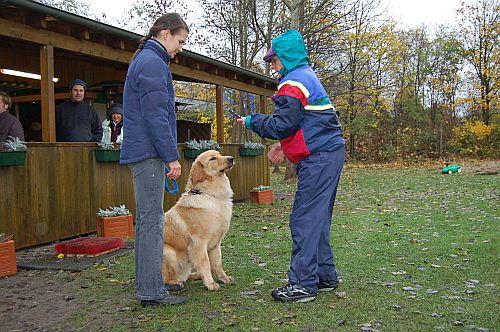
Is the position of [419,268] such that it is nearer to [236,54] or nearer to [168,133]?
[168,133]

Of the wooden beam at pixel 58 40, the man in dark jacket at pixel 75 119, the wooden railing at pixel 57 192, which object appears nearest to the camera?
the wooden railing at pixel 57 192

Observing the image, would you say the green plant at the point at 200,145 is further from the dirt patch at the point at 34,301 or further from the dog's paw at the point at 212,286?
the dog's paw at the point at 212,286

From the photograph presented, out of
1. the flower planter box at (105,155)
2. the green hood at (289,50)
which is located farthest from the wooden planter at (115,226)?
the green hood at (289,50)

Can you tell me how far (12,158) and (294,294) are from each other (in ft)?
12.7

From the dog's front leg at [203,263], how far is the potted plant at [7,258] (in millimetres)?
2156

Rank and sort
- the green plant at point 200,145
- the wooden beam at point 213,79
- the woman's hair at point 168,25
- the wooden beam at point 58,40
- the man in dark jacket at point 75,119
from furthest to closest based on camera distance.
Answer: the wooden beam at point 213,79 → the green plant at point 200,145 → the man in dark jacket at point 75,119 → the wooden beam at point 58,40 → the woman's hair at point 168,25

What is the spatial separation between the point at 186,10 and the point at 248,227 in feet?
63.4

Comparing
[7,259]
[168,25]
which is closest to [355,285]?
[168,25]

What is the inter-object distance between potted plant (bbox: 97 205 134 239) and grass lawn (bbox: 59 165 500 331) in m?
1.14

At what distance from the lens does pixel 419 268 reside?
16.6 ft

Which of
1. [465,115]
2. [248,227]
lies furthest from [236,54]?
[248,227]

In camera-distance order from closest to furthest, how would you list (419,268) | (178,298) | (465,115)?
(178,298)
(419,268)
(465,115)

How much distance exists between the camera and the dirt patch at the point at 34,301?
3.80m

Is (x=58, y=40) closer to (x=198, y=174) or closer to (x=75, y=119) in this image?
(x=75, y=119)
